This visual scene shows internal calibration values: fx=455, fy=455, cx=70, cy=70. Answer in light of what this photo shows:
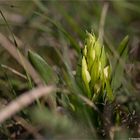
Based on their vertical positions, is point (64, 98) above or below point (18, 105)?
below

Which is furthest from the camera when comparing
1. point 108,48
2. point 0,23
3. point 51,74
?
point 0,23

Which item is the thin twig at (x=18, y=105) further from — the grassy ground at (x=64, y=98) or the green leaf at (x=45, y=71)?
the green leaf at (x=45, y=71)

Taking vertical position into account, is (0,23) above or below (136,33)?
above

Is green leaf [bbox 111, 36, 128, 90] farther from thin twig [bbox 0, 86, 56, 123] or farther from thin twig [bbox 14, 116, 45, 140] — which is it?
thin twig [bbox 0, 86, 56, 123]

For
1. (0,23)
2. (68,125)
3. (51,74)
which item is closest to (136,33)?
(0,23)

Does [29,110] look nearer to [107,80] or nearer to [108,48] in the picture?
[107,80]

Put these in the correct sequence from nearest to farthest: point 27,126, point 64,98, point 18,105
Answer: point 18,105
point 27,126
point 64,98

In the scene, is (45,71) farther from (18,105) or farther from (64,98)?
(18,105)

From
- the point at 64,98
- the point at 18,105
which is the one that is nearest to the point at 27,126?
the point at 64,98

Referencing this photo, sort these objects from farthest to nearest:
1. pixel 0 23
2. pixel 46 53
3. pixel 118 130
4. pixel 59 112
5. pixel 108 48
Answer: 1. pixel 46 53
2. pixel 0 23
3. pixel 108 48
4. pixel 59 112
5. pixel 118 130

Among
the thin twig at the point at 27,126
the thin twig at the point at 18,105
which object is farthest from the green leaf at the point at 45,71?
the thin twig at the point at 18,105

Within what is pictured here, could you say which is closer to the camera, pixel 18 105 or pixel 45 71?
pixel 18 105
